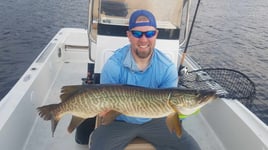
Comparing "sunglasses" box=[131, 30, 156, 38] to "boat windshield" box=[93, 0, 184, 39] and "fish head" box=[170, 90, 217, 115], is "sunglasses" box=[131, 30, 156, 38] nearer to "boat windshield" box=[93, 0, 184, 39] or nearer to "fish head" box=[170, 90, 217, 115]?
"fish head" box=[170, 90, 217, 115]

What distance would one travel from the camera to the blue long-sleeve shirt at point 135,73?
3.30 m

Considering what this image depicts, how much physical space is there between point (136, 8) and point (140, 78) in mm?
1361

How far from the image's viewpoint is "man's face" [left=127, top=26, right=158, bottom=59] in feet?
10.2

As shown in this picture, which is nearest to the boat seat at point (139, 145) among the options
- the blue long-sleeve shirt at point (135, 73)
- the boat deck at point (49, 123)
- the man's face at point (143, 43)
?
the boat deck at point (49, 123)

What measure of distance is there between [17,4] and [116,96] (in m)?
15.8

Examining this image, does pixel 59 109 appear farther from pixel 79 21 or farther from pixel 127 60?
pixel 79 21

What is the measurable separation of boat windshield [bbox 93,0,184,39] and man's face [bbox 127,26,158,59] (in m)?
0.97

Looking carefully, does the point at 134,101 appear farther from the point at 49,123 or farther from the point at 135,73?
the point at 49,123

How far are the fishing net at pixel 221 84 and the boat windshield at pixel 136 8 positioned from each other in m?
1.03

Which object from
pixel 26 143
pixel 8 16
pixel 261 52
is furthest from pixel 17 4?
pixel 26 143

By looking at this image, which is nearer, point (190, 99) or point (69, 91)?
point (190, 99)

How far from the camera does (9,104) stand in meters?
3.56

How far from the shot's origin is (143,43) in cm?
314

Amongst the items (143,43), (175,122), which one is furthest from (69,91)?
(175,122)
